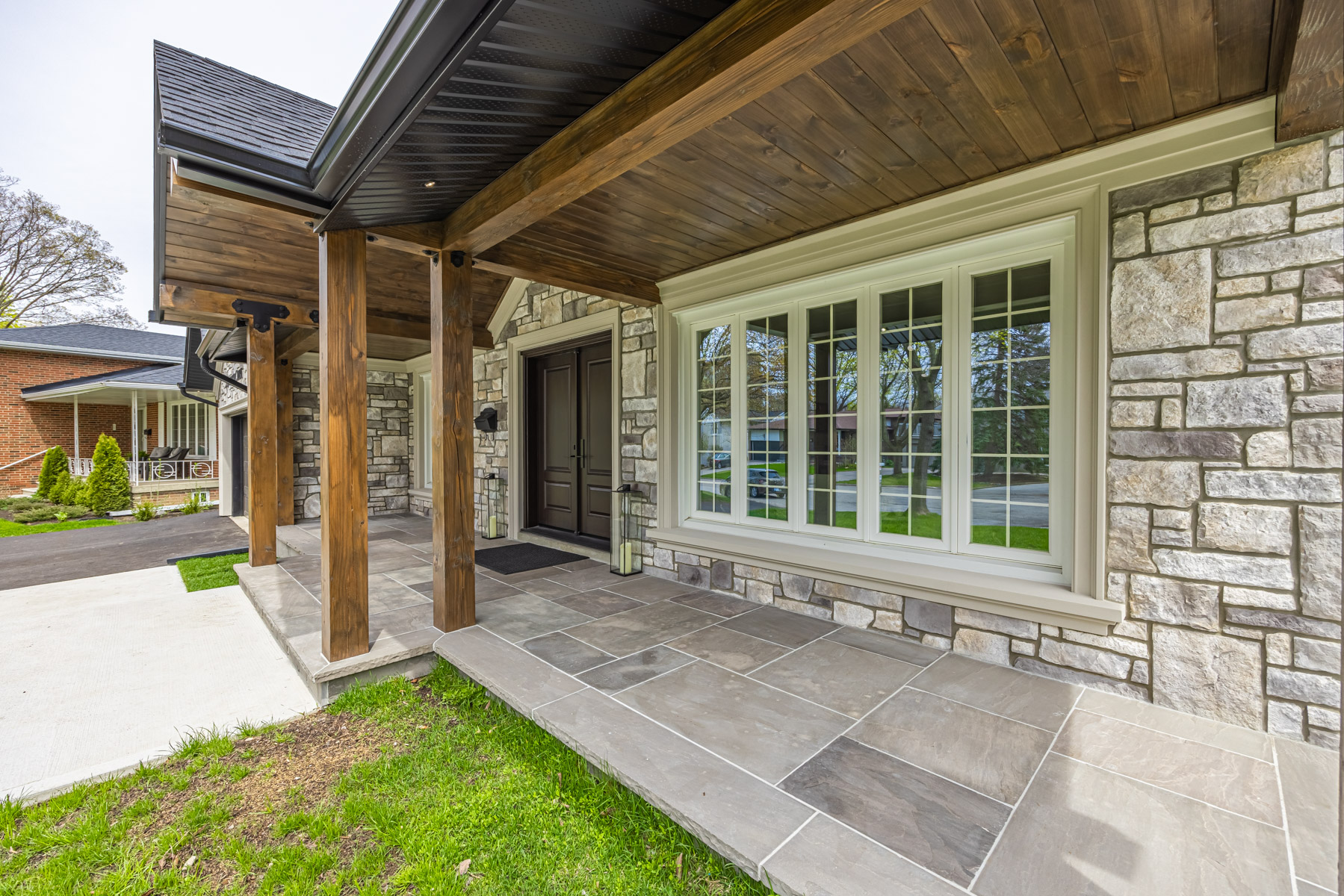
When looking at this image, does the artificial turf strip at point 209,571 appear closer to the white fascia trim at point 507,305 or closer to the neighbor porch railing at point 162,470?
the white fascia trim at point 507,305

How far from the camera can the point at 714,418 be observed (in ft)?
14.3

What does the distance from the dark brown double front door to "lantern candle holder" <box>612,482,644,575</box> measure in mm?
434

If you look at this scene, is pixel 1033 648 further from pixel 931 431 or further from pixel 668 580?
pixel 668 580

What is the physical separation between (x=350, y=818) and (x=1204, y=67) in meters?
4.07

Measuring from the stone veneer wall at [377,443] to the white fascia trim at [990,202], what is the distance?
6.31 m

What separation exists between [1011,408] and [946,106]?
1.54 m

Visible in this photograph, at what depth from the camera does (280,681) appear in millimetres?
2982

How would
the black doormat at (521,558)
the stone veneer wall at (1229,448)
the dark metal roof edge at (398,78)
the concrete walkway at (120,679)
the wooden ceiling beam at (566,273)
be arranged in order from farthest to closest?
the black doormat at (521,558) < the wooden ceiling beam at (566,273) < the concrete walkway at (120,679) < the stone veneer wall at (1229,448) < the dark metal roof edge at (398,78)

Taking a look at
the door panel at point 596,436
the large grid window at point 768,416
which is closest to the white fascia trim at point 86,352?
the door panel at point 596,436

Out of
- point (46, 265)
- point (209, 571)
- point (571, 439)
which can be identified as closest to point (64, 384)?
point (46, 265)

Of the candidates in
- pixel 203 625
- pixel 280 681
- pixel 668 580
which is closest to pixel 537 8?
pixel 280 681

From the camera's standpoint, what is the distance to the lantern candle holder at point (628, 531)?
15.1 feet

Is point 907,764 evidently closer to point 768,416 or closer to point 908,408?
point 908,408

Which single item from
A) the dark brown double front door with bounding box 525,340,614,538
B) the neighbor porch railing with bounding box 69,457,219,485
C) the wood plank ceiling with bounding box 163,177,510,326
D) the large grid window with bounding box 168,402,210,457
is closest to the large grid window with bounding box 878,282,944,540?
the dark brown double front door with bounding box 525,340,614,538
